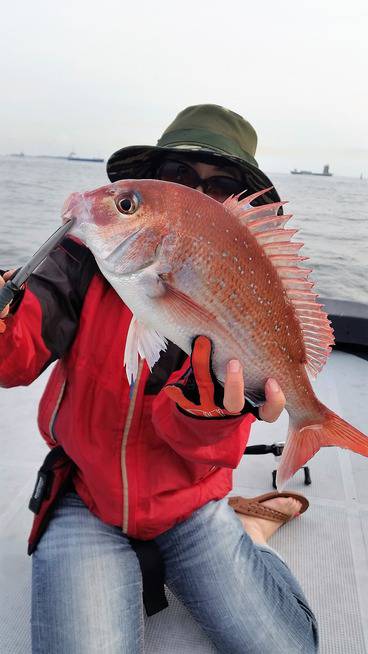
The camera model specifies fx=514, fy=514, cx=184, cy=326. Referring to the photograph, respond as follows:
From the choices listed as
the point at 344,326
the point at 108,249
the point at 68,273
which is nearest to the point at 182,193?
the point at 108,249

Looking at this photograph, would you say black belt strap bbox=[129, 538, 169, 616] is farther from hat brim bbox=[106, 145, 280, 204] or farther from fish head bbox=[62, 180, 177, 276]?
hat brim bbox=[106, 145, 280, 204]

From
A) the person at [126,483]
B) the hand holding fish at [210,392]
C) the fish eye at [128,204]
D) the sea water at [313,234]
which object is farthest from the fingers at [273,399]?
the sea water at [313,234]

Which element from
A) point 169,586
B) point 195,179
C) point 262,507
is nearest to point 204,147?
point 195,179

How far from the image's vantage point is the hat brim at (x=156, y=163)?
6.66ft

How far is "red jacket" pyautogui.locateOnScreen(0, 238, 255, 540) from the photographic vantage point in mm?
1868

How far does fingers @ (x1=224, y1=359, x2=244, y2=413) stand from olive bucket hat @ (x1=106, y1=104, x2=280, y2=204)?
921 mm

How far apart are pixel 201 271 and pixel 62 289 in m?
0.74

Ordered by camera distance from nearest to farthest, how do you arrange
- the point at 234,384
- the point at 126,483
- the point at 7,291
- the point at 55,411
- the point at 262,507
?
1. the point at 7,291
2. the point at 234,384
3. the point at 126,483
4. the point at 55,411
5. the point at 262,507

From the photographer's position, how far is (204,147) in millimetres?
2053

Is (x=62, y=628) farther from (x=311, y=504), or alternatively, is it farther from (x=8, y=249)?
(x=8, y=249)

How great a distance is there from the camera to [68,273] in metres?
2.00

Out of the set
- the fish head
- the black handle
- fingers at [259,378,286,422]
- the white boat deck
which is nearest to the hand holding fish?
fingers at [259,378,286,422]

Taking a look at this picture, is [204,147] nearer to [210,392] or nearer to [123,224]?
[123,224]

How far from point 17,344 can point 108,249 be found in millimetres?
540
